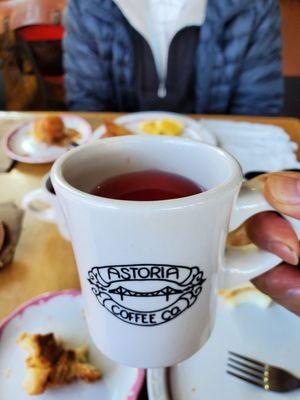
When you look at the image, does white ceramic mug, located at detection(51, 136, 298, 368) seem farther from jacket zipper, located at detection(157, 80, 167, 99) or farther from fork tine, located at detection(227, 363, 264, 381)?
jacket zipper, located at detection(157, 80, 167, 99)

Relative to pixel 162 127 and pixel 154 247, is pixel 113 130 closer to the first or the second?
pixel 162 127

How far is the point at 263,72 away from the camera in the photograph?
1.08 metres

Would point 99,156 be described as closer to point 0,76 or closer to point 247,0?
point 247,0

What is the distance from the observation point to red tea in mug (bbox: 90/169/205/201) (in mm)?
275

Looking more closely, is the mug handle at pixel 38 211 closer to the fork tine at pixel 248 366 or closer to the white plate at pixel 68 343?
the white plate at pixel 68 343

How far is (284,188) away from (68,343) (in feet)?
0.86

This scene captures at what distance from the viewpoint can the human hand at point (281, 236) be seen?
0.88 feet

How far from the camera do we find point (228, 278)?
298mm

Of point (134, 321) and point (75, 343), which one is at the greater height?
point (134, 321)

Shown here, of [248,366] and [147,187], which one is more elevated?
[147,187]

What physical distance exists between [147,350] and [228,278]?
0.25 feet

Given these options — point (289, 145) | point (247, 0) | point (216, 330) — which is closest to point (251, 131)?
point (289, 145)

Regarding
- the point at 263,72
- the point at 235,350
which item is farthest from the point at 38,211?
the point at 263,72

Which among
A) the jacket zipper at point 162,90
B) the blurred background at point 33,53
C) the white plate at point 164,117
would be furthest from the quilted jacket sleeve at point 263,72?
the blurred background at point 33,53
